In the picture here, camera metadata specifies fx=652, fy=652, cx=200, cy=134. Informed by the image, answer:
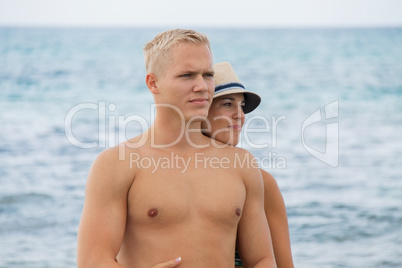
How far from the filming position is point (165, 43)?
2.68 metres

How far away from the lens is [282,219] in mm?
3123

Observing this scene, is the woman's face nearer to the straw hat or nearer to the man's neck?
the straw hat

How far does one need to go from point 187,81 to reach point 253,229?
71 cm

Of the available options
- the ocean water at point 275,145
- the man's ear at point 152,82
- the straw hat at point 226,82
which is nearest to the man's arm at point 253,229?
the straw hat at point 226,82

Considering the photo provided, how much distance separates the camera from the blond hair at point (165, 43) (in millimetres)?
2678

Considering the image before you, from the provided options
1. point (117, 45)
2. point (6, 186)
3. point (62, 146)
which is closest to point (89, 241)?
point (6, 186)

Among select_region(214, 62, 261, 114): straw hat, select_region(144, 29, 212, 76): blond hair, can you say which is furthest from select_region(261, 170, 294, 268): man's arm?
select_region(144, 29, 212, 76): blond hair

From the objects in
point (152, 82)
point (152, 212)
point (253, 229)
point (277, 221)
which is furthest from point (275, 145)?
point (152, 212)

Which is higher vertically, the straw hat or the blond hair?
the blond hair

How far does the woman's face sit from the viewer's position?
304cm

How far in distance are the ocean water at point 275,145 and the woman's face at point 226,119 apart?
4.14 metres

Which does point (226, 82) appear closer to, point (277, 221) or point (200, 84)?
point (200, 84)

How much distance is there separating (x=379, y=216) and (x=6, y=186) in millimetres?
5273

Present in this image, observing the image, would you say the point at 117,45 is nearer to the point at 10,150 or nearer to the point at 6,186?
the point at 10,150
